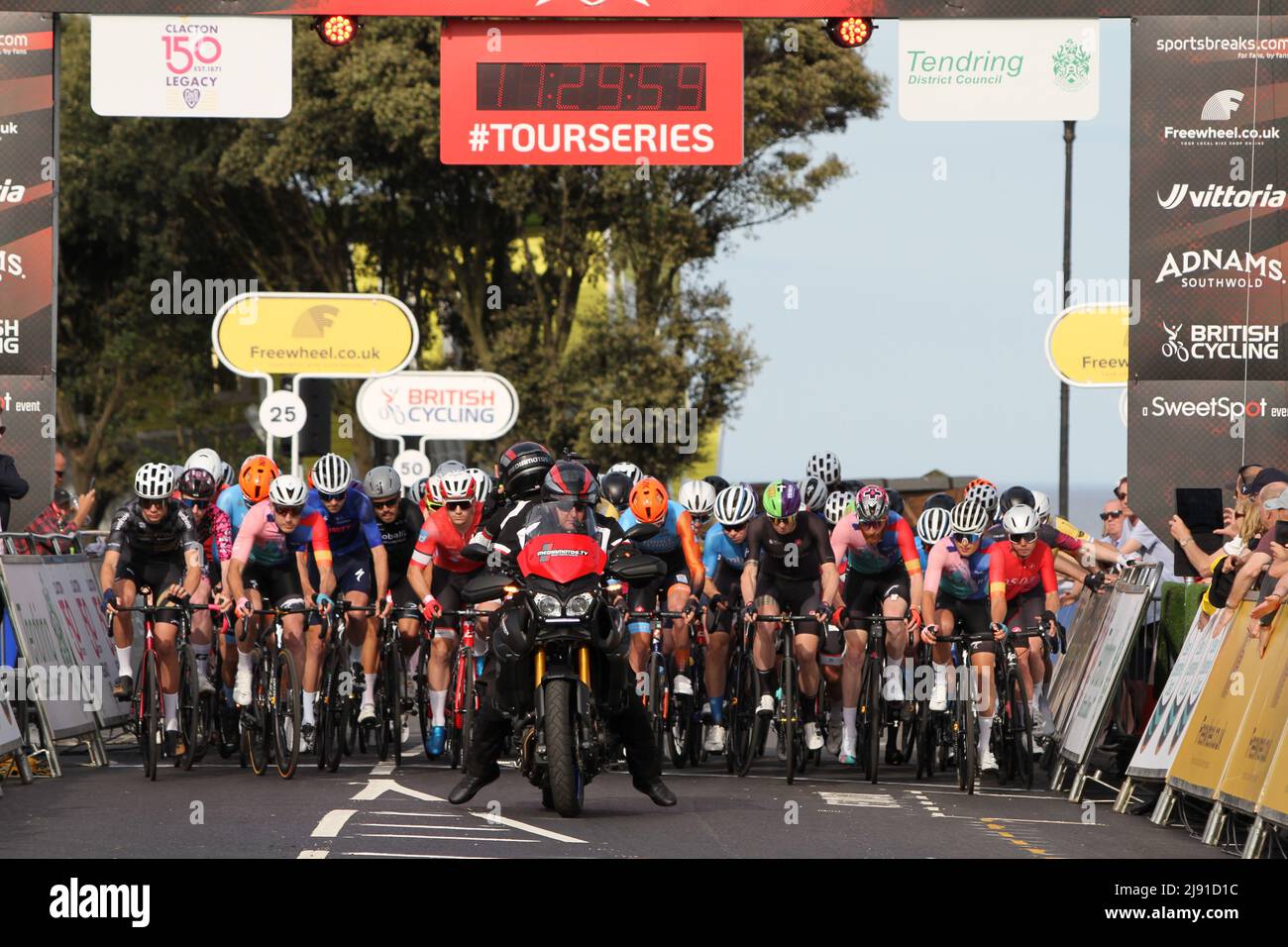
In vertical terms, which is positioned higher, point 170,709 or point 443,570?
point 443,570

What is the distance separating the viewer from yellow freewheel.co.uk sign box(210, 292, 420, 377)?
2769cm

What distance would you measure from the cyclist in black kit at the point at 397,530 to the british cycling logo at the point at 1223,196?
5.96 meters

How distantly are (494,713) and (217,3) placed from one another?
749 centimetres

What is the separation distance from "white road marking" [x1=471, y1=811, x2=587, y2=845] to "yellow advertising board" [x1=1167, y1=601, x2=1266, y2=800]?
3.37 meters

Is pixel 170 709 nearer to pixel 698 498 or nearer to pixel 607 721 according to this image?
pixel 607 721

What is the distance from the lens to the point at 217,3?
16938 millimetres

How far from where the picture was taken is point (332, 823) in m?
11.3

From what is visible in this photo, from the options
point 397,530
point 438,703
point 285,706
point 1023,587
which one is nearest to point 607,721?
point 285,706

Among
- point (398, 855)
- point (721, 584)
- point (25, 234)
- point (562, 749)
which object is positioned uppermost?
point (25, 234)

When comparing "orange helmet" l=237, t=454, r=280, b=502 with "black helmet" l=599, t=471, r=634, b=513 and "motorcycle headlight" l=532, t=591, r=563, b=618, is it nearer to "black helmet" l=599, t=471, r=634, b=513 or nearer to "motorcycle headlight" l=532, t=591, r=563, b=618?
"black helmet" l=599, t=471, r=634, b=513

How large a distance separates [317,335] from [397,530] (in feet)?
39.2

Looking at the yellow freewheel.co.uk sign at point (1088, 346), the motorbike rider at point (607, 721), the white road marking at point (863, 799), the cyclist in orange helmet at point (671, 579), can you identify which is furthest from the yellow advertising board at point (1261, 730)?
the yellow freewheel.co.uk sign at point (1088, 346)
